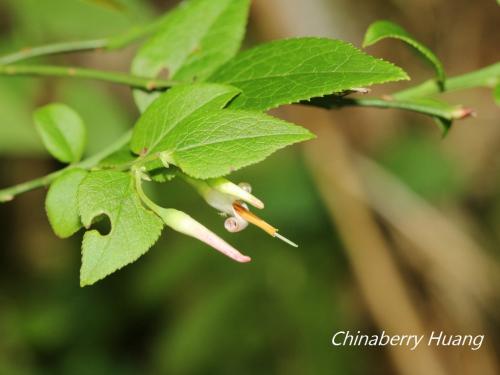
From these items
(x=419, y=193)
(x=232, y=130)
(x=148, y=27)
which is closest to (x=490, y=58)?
Result: (x=419, y=193)

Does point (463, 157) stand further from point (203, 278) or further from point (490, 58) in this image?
point (203, 278)

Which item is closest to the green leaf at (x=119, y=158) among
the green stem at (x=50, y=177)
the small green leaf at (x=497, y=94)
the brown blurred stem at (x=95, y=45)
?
the green stem at (x=50, y=177)

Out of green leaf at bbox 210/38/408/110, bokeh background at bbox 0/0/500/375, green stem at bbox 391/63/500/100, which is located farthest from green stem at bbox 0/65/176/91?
bokeh background at bbox 0/0/500/375

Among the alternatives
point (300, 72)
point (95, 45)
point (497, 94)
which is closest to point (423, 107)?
point (497, 94)

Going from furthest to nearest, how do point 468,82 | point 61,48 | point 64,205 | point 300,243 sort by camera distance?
point 300,243 → point 61,48 → point 468,82 → point 64,205

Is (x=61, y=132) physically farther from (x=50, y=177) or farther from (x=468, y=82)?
(x=468, y=82)
